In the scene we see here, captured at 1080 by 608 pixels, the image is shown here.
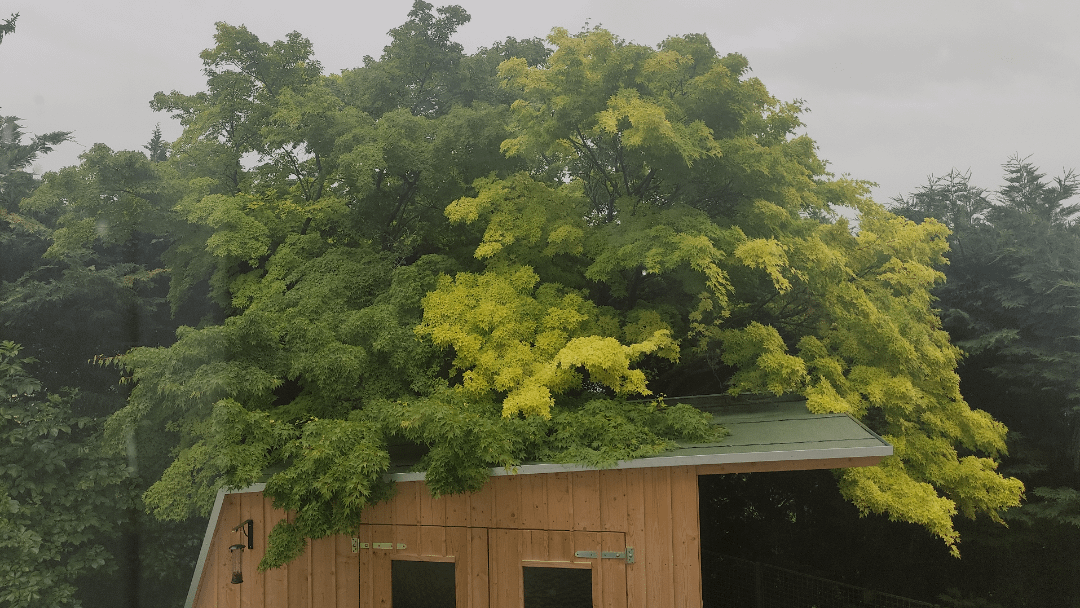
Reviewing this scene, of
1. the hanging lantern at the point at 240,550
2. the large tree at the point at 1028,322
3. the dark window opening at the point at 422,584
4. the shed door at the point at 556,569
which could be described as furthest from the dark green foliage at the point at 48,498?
the large tree at the point at 1028,322

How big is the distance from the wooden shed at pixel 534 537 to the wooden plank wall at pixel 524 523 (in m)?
0.01

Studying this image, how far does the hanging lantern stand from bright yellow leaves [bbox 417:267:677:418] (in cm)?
341

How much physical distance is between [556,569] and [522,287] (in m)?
4.20

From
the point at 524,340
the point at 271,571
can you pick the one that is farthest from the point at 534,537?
the point at 271,571

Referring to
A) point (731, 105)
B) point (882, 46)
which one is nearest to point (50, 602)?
point (731, 105)

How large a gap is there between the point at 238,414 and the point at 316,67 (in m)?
9.28

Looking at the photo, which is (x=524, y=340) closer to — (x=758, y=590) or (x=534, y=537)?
(x=534, y=537)

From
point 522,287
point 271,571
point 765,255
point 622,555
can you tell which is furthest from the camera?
point 522,287

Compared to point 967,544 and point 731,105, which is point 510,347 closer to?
point 731,105

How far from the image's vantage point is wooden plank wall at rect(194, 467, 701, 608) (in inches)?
271

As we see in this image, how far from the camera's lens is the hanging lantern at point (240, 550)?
8.24 meters

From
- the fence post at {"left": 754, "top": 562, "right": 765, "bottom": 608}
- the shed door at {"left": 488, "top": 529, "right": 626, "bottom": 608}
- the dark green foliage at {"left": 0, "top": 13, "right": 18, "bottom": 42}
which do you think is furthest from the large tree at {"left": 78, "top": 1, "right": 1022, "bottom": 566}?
the dark green foliage at {"left": 0, "top": 13, "right": 18, "bottom": 42}

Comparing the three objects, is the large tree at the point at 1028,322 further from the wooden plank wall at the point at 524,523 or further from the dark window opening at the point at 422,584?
the dark window opening at the point at 422,584

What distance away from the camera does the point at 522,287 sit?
9711 millimetres
